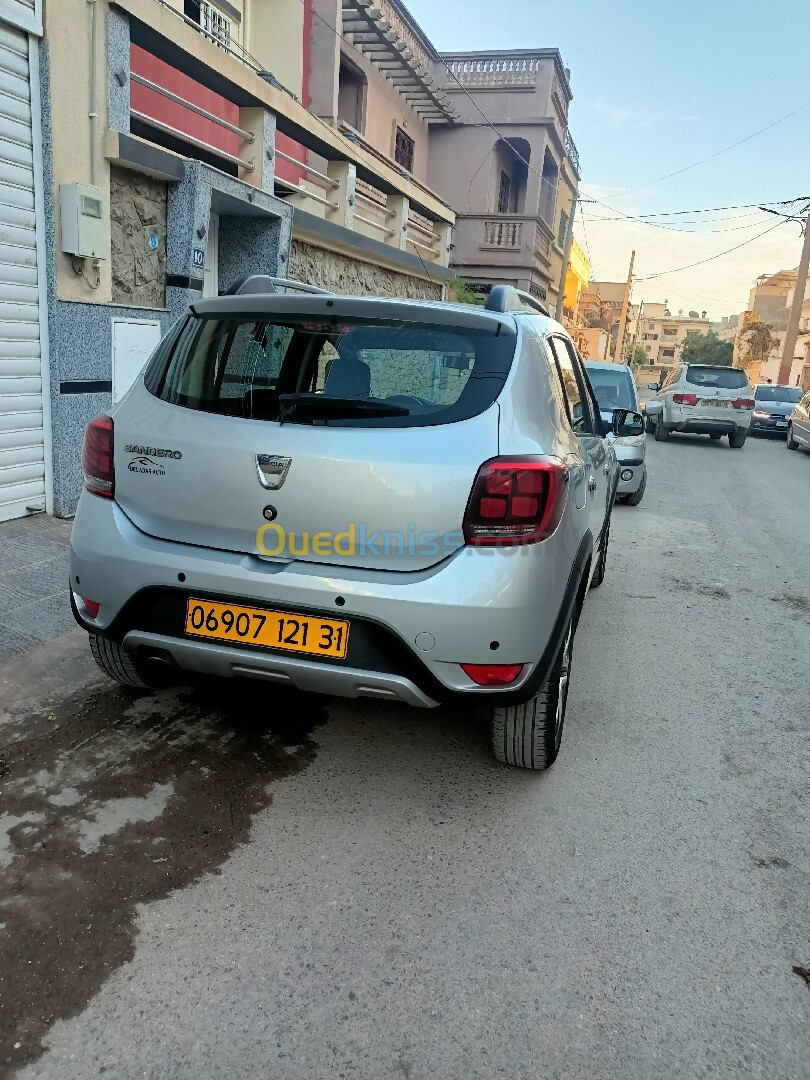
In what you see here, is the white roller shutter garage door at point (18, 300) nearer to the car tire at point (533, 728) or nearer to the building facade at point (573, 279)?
the car tire at point (533, 728)

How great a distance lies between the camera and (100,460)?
294cm

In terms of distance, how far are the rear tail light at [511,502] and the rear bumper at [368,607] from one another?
6cm

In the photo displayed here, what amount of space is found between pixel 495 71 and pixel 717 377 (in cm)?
1173

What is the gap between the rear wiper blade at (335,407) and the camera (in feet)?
8.70

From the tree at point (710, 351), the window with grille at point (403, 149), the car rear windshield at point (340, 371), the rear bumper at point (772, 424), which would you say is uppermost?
the window with grille at point (403, 149)

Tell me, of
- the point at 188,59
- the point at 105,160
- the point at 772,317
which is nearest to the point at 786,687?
the point at 105,160

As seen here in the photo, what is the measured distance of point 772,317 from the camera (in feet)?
211

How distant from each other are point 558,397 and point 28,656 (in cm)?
275

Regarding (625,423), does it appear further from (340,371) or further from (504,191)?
(504,191)

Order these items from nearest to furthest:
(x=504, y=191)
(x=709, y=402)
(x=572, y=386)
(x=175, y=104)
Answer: (x=572, y=386) < (x=175, y=104) < (x=709, y=402) < (x=504, y=191)

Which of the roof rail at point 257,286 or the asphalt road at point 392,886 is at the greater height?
the roof rail at point 257,286

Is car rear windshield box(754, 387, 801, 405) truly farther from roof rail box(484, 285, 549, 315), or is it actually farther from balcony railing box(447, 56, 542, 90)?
roof rail box(484, 285, 549, 315)

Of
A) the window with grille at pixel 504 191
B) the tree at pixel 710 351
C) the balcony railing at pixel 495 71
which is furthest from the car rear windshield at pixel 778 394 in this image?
the tree at pixel 710 351

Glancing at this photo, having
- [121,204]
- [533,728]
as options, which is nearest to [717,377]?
[121,204]
